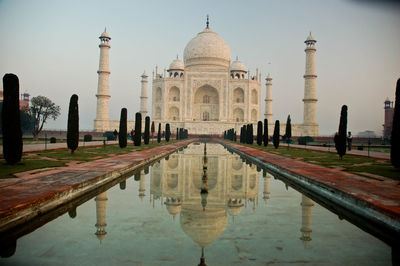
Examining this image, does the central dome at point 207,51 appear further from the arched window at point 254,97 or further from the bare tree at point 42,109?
the bare tree at point 42,109

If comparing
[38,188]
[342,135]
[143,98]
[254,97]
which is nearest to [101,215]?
[38,188]

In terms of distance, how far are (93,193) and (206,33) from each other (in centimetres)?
3968

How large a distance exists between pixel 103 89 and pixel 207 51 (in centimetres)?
1479

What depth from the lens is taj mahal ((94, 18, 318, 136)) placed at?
111 feet

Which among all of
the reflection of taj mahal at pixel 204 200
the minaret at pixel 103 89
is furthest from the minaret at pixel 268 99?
the reflection of taj mahal at pixel 204 200

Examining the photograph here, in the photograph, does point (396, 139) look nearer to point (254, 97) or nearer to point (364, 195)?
point (364, 195)

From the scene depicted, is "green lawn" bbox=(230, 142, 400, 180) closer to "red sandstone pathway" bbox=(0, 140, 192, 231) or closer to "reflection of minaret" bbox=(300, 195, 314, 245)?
"reflection of minaret" bbox=(300, 195, 314, 245)

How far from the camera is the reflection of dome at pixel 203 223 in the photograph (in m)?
2.51

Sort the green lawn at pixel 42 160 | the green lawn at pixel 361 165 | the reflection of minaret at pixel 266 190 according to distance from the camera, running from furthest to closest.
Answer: the green lawn at pixel 361 165 → the green lawn at pixel 42 160 → the reflection of minaret at pixel 266 190

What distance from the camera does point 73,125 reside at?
9.94 meters

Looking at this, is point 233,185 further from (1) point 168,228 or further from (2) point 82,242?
(2) point 82,242

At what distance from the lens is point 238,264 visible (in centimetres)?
200

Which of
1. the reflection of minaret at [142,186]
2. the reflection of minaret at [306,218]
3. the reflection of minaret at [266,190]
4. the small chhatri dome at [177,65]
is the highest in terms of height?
the small chhatri dome at [177,65]

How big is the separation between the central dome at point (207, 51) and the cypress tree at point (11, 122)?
3401 cm
